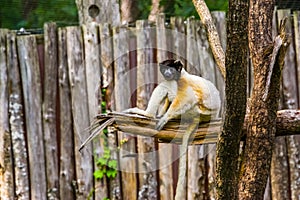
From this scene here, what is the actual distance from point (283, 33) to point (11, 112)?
244cm

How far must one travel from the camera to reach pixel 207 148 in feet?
13.7

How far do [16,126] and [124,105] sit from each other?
0.69 m

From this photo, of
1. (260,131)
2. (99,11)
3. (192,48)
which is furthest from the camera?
(99,11)

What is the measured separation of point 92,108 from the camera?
421cm

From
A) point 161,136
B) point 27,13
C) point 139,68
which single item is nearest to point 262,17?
point 161,136

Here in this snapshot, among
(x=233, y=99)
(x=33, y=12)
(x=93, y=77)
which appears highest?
(x=33, y=12)

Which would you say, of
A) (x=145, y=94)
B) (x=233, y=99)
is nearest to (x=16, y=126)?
(x=145, y=94)

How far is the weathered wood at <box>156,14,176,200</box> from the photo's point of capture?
13.8 feet

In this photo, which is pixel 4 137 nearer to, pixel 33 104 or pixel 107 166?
pixel 33 104

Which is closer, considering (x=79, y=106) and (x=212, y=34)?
(x=212, y=34)

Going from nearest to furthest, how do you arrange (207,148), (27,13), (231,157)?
1. (231,157)
2. (207,148)
3. (27,13)

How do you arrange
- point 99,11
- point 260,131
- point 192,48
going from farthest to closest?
point 99,11
point 192,48
point 260,131

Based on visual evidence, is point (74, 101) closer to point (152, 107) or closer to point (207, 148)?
point (207, 148)

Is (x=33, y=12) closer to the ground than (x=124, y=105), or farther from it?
farther from it
